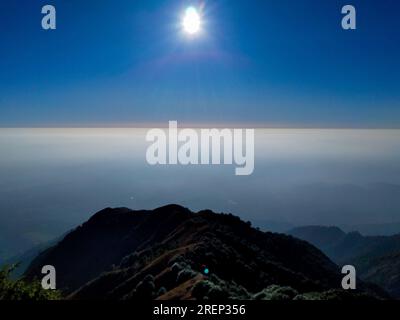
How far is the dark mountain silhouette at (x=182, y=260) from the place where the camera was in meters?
39.3

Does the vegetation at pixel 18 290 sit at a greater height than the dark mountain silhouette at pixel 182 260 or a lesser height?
greater

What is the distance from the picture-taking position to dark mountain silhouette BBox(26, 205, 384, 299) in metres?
39.3

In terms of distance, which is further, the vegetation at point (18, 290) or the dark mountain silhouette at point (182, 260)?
the dark mountain silhouette at point (182, 260)

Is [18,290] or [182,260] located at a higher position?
[18,290]

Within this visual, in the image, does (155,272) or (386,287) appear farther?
(386,287)

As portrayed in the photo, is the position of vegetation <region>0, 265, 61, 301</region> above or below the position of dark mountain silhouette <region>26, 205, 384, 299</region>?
above

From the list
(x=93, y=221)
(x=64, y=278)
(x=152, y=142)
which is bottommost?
(x=64, y=278)

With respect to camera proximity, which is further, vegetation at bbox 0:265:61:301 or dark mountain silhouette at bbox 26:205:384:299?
dark mountain silhouette at bbox 26:205:384:299

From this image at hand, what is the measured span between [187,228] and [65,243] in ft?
165

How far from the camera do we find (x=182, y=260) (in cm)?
4912

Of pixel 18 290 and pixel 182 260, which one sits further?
pixel 182 260
